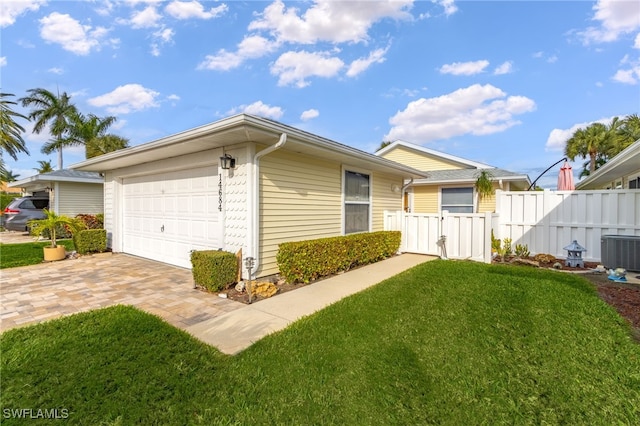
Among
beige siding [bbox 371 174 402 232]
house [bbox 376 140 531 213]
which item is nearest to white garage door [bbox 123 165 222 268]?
beige siding [bbox 371 174 402 232]

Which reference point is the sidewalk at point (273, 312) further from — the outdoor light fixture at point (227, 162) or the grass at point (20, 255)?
the grass at point (20, 255)

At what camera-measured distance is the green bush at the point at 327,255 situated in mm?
5441

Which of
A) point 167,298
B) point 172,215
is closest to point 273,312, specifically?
point 167,298

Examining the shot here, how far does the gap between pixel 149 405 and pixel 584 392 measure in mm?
3399

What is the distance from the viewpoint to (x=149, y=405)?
6.97 feet

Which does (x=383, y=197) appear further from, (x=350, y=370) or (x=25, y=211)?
(x=25, y=211)

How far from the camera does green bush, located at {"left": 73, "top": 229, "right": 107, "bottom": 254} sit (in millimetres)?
8711

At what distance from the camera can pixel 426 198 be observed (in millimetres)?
12906

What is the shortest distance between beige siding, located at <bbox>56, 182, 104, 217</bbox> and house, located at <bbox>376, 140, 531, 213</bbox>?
15587mm

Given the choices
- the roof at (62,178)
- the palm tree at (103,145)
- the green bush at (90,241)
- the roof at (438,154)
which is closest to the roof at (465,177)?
the roof at (438,154)

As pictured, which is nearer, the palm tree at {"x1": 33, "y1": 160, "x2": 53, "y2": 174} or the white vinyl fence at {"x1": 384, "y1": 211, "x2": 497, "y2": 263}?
the white vinyl fence at {"x1": 384, "y1": 211, "x2": 497, "y2": 263}

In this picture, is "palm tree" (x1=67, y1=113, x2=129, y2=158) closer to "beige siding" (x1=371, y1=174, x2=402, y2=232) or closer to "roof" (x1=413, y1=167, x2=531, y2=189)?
"beige siding" (x1=371, y1=174, x2=402, y2=232)

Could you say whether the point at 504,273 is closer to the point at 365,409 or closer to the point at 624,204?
the point at 624,204

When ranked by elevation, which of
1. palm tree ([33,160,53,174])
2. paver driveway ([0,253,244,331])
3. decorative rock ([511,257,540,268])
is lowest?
paver driveway ([0,253,244,331])
